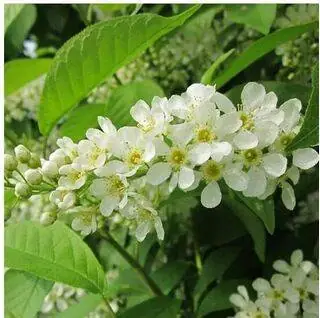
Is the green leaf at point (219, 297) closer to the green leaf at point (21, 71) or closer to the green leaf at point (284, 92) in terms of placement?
the green leaf at point (284, 92)

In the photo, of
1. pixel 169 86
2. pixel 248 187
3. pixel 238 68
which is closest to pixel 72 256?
pixel 248 187

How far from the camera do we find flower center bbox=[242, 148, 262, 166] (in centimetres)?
135

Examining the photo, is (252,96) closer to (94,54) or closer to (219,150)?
(219,150)

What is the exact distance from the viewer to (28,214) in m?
2.31

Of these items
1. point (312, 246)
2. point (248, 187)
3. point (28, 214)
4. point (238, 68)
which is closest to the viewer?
point (248, 187)

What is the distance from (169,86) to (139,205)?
3.29 feet

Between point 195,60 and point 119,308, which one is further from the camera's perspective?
point 195,60

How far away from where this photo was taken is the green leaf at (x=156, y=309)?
172cm

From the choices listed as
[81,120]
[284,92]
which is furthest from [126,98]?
[284,92]

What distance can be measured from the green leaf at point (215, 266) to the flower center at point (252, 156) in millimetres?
647

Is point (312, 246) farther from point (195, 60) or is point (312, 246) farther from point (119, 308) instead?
point (195, 60)

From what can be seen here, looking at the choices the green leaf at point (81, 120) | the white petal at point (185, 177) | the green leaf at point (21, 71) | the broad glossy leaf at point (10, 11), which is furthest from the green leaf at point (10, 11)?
the white petal at point (185, 177)

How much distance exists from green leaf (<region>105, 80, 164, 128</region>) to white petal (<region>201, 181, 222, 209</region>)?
1.04 ft
